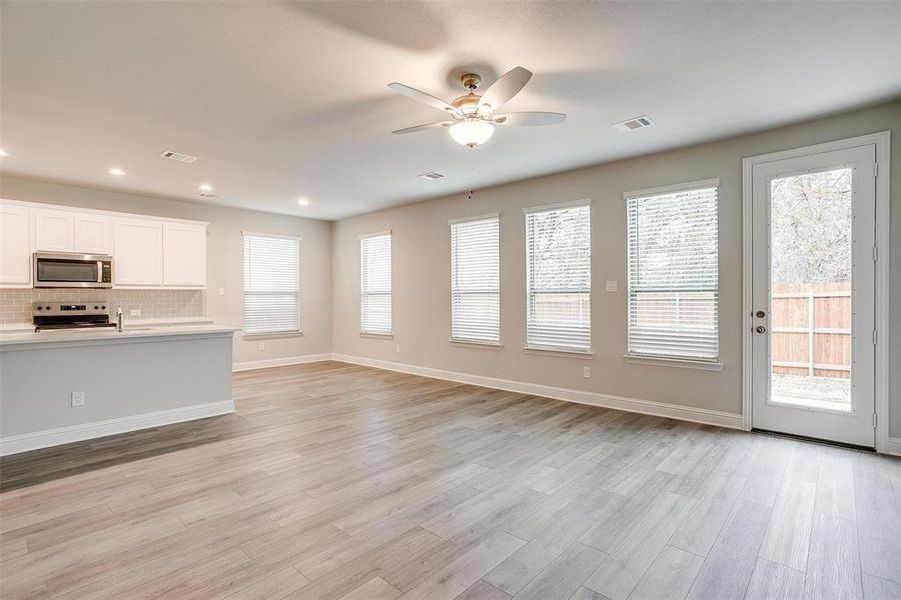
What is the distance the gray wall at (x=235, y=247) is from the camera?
19.2 feet

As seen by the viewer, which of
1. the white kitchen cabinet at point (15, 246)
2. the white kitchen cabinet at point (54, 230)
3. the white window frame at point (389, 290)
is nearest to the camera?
the white kitchen cabinet at point (15, 246)

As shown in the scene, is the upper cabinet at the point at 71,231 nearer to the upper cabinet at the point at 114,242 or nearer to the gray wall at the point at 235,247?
the upper cabinet at the point at 114,242

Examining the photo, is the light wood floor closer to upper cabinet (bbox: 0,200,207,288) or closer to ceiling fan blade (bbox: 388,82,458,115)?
ceiling fan blade (bbox: 388,82,458,115)

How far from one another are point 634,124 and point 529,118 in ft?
4.70

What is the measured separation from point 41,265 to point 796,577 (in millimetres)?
7469

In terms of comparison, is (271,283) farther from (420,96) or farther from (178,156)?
(420,96)

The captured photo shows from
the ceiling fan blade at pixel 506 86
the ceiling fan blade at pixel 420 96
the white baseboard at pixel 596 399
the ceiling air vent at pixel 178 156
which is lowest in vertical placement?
the white baseboard at pixel 596 399

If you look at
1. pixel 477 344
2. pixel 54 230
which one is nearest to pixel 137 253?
pixel 54 230

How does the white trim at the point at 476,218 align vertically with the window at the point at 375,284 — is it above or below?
above

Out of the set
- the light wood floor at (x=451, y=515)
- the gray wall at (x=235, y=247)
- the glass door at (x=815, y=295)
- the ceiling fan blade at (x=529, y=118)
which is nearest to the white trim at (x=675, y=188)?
the glass door at (x=815, y=295)

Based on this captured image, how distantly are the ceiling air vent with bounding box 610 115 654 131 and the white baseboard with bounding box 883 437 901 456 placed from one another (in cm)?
320

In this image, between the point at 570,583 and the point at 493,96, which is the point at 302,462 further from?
the point at 493,96

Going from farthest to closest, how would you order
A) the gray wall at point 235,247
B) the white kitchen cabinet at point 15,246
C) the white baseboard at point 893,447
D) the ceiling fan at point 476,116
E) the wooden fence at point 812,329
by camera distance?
the gray wall at point 235,247, the white kitchen cabinet at point 15,246, the wooden fence at point 812,329, the white baseboard at point 893,447, the ceiling fan at point 476,116

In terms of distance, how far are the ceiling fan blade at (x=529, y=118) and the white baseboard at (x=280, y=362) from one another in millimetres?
6291
